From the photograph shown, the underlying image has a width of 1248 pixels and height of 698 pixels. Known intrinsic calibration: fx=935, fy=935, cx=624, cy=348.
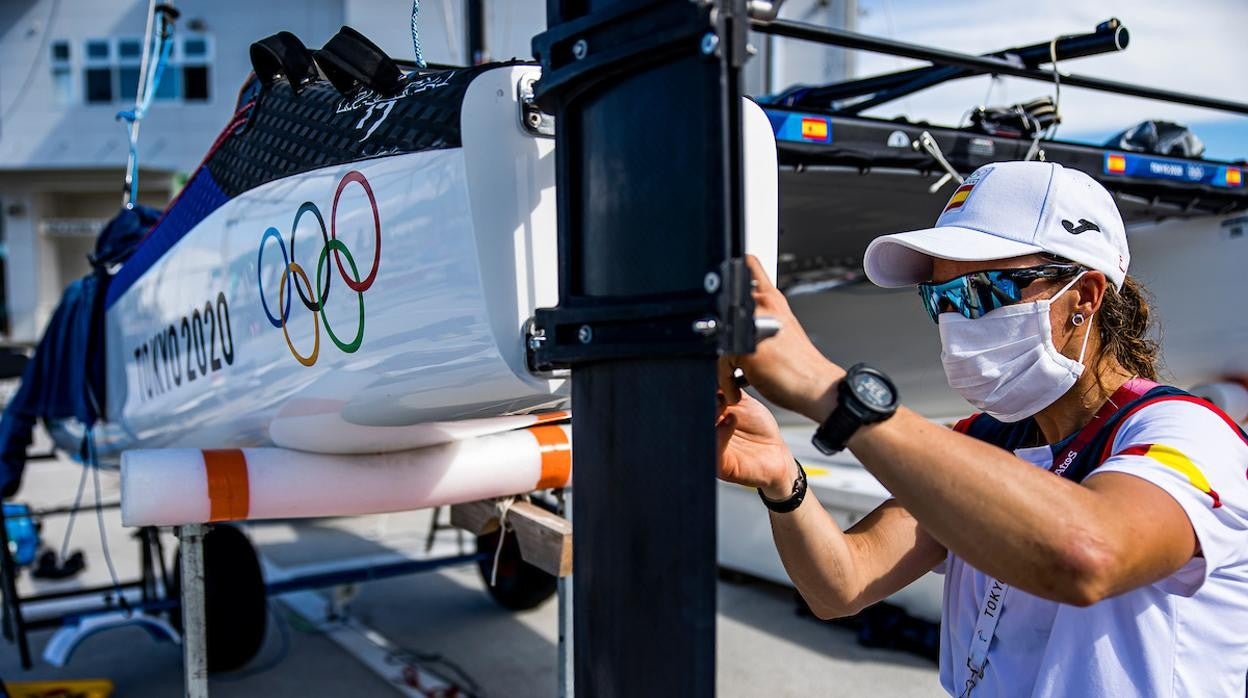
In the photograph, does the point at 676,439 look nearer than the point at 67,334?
Yes

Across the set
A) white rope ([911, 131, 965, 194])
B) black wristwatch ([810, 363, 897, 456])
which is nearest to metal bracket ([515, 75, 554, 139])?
black wristwatch ([810, 363, 897, 456])

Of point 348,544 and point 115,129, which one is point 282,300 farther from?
point 115,129

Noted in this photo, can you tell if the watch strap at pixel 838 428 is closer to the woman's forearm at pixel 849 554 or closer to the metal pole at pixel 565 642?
the woman's forearm at pixel 849 554

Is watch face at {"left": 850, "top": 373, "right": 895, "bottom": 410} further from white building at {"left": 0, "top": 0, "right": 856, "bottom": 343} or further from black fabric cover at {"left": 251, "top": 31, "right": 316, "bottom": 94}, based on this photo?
white building at {"left": 0, "top": 0, "right": 856, "bottom": 343}

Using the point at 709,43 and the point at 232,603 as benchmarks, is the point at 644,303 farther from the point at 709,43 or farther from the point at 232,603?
the point at 232,603

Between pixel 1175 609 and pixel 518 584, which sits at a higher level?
pixel 1175 609

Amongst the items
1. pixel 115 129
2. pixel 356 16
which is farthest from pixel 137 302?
pixel 115 129

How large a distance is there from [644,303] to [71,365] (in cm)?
339

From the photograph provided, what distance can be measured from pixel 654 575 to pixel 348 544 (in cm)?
530

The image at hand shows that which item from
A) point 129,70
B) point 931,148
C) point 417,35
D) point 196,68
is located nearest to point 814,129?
point 931,148

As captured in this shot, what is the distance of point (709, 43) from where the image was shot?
94cm

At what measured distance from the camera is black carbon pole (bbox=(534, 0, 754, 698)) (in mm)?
951

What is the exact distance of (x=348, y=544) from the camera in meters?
5.93

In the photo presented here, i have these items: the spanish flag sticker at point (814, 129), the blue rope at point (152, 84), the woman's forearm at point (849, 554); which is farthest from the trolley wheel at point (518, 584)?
the woman's forearm at point (849, 554)
